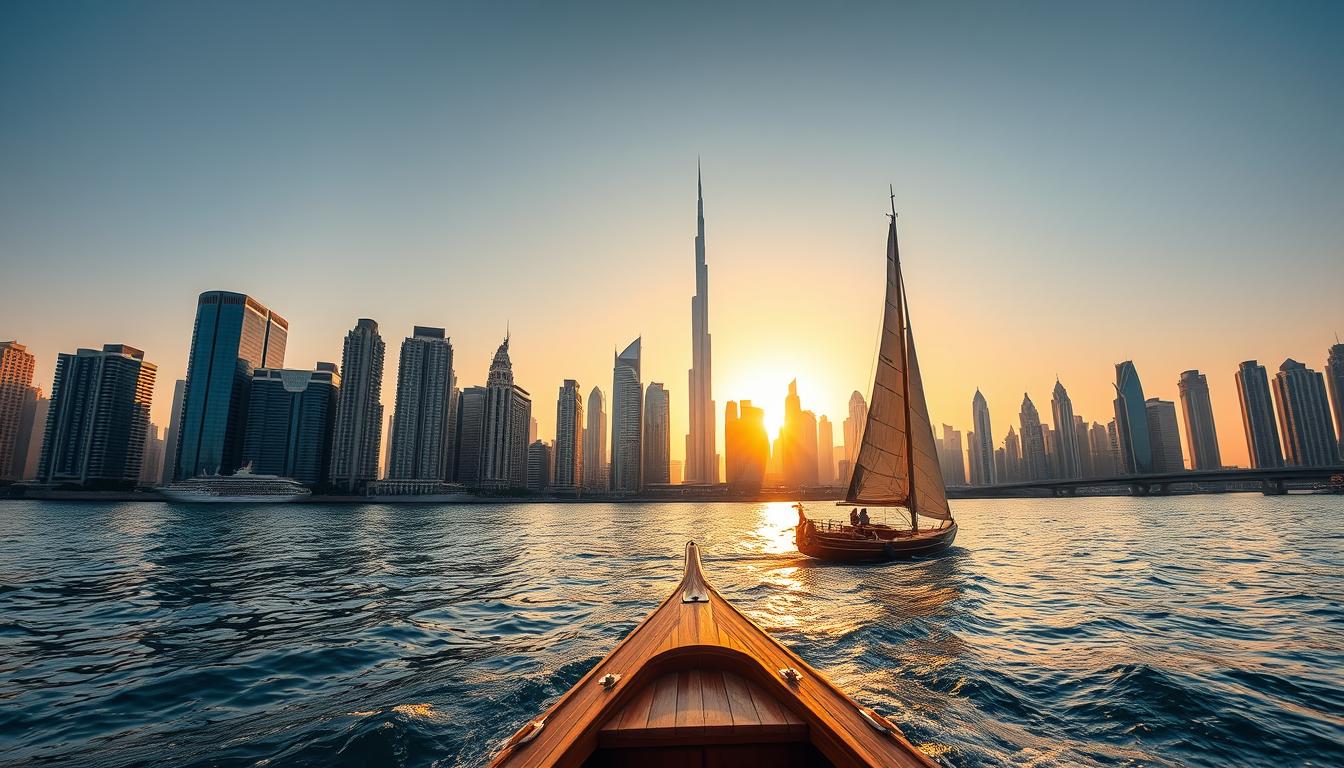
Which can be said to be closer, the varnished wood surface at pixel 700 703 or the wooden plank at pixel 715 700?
the varnished wood surface at pixel 700 703

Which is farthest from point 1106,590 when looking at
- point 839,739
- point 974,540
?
point 974,540

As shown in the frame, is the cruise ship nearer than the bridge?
No

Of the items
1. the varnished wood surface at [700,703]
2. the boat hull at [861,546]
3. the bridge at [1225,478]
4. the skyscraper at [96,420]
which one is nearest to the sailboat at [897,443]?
the boat hull at [861,546]

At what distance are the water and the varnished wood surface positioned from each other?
3719 mm

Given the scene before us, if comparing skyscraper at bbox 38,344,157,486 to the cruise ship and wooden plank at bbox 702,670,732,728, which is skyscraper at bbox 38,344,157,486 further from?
wooden plank at bbox 702,670,732,728

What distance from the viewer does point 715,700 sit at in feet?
20.7

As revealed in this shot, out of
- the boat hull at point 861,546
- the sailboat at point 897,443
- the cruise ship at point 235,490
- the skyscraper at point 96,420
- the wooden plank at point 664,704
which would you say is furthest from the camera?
the skyscraper at point 96,420

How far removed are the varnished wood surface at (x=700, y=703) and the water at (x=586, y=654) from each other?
3719mm

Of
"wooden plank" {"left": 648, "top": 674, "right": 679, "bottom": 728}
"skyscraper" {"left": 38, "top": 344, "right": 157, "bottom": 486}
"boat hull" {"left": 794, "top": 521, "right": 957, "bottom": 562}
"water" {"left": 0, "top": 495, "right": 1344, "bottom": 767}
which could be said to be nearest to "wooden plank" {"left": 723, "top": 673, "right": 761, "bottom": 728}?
"wooden plank" {"left": 648, "top": 674, "right": 679, "bottom": 728}

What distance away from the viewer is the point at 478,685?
11625 millimetres

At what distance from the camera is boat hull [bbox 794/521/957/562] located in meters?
30.6

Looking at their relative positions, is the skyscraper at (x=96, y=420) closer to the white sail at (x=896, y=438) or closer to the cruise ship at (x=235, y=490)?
the cruise ship at (x=235, y=490)

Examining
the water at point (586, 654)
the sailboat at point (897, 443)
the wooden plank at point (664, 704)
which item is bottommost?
the water at point (586, 654)

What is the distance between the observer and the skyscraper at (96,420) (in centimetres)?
17700
